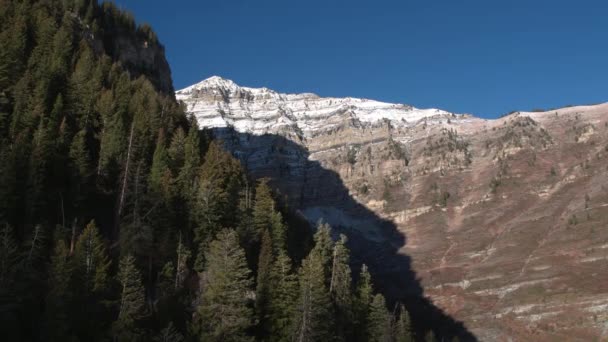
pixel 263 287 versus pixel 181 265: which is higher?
pixel 181 265

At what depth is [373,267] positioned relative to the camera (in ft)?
511

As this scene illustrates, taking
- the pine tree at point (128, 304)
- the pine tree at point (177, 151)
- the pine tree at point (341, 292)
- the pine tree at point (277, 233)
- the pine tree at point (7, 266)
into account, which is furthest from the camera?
the pine tree at point (177, 151)

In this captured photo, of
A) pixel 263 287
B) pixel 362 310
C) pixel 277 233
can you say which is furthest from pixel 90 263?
pixel 362 310

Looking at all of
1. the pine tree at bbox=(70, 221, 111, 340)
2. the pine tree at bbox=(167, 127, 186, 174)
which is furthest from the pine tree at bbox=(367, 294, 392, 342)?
the pine tree at bbox=(70, 221, 111, 340)

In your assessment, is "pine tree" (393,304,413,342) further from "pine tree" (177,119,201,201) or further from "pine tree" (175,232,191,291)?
"pine tree" (177,119,201,201)

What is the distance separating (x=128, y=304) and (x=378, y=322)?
36.6 m

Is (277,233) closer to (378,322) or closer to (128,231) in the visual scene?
(378,322)

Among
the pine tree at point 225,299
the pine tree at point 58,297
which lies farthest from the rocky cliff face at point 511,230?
the pine tree at point 58,297

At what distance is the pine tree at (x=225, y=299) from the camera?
54062 mm

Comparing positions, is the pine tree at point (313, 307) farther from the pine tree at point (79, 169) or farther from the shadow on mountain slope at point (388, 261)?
the shadow on mountain slope at point (388, 261)

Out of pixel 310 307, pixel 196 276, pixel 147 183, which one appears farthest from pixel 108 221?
pixel 310 307

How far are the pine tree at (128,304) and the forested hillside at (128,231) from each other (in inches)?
5.4

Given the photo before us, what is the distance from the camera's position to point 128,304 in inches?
1993

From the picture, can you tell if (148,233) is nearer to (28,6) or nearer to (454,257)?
(28,6)
